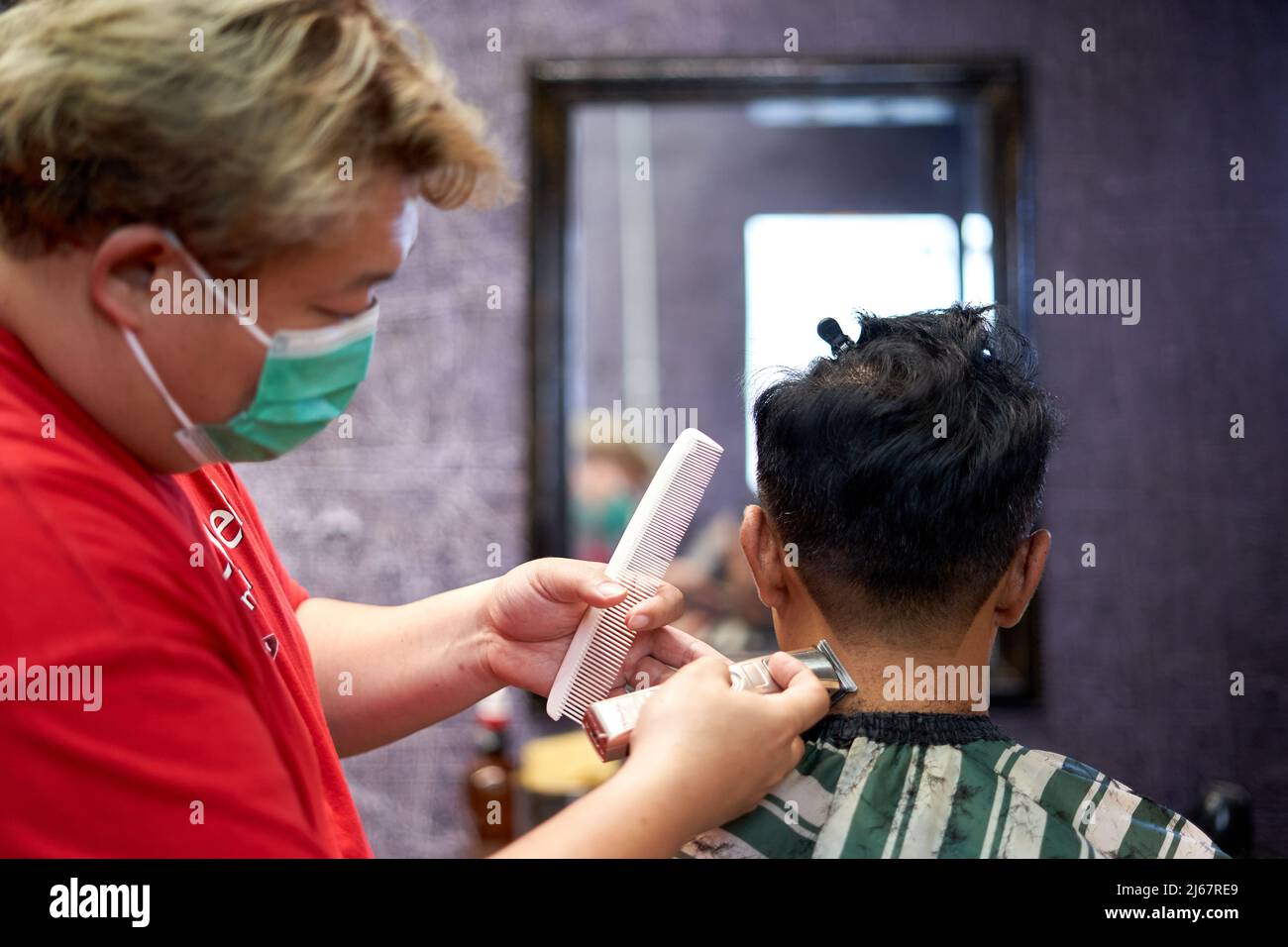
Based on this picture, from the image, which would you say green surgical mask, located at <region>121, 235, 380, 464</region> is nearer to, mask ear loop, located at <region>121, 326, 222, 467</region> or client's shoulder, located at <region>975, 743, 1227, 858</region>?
mask ear loop, located at <region>121, 326, 222, 467</region>

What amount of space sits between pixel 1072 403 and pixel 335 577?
1.48 m

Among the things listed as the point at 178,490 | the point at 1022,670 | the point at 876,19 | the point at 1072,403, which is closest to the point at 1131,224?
the point at 1072,403

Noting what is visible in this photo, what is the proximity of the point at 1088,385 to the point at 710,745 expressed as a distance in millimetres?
1537

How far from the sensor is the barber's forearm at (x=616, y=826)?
0.65m

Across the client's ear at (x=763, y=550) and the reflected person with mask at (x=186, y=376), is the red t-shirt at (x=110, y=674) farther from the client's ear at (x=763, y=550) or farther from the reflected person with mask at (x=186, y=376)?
the client's ear at (x=763, y=550)

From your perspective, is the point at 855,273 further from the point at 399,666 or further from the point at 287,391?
the point at 287,391

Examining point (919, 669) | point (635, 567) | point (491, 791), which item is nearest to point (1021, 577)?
point (919, 669)

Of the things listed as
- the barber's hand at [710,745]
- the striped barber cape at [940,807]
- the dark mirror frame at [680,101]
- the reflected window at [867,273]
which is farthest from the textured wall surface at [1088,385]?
the barber's hand at [710,745]

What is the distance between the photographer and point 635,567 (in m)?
0.93

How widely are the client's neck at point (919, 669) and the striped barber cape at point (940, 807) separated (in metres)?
0.01

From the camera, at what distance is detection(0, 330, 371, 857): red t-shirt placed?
0.59m

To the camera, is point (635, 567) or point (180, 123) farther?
point (635, 567)

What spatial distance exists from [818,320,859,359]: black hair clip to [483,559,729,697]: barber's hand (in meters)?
0.28
